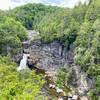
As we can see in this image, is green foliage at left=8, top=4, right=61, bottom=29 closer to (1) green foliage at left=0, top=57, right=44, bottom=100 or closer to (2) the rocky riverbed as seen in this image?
(2) the rocky riverbed

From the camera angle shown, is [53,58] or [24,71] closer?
[24,71]

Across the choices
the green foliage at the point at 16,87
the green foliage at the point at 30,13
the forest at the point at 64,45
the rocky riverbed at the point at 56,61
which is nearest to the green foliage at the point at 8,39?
the forest at the point at 64,45

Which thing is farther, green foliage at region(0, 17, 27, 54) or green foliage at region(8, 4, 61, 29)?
green foliage at region(8, 4, 61, 29)

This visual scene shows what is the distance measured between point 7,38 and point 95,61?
70.5ft

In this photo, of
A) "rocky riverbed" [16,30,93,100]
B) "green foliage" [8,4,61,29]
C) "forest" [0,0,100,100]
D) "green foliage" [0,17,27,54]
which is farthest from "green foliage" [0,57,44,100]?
"green foliage" [8,4,61,29]

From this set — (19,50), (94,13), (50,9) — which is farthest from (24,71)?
(50,9)

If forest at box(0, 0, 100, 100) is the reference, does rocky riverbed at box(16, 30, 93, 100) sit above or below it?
below

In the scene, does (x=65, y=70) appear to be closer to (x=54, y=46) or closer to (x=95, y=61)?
(x=95, y=61)

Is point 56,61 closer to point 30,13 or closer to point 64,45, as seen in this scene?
point 64,45

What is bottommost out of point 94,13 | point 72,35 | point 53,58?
point 53,58

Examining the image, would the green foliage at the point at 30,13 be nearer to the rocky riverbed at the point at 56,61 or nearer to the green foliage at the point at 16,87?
the rocky riverbed at the point at 56,61

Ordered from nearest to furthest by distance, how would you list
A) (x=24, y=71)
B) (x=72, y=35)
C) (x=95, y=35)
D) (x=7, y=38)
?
(x=24, y=71), (x=95, y=35), (x=7, y=38), (x=72, y=35)

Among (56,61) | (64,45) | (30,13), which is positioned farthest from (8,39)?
(30,13)

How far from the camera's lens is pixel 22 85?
42.3 meters
